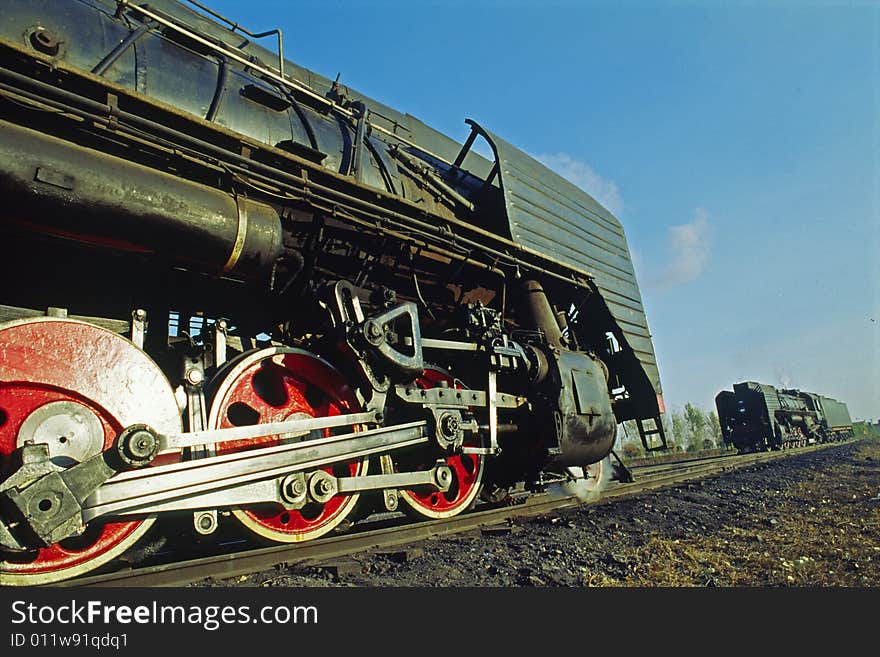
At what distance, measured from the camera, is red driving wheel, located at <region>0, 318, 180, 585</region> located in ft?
6.92

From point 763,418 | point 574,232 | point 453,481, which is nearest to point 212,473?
point 453,481

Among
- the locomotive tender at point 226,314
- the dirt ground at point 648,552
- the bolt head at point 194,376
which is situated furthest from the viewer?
the bolt head at point 194,376

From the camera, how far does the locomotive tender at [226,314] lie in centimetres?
217

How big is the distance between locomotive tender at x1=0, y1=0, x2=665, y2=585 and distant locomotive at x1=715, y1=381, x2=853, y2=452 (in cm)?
2009

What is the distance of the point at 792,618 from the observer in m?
1.88

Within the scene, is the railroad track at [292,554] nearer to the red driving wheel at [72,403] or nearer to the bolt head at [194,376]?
the red driving wheel at [72,403]

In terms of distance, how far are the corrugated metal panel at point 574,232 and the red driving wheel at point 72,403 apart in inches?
137

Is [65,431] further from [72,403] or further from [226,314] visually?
[226,314]

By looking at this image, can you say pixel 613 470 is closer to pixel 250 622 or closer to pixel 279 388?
pixel 279 388

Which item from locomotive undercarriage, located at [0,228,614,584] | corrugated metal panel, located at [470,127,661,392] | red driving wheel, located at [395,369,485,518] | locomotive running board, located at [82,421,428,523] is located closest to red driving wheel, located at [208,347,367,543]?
locomotive undercarriage, located at [0,228,614,584]

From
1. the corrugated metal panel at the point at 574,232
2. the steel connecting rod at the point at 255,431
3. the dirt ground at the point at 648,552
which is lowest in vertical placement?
the dirt ground at the point at 648,552

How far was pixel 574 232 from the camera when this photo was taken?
6105 millimetres

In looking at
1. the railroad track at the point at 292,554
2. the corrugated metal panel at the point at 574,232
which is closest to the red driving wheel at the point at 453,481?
the railroad track at the point at 292,554

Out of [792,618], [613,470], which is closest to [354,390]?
[792,618]
